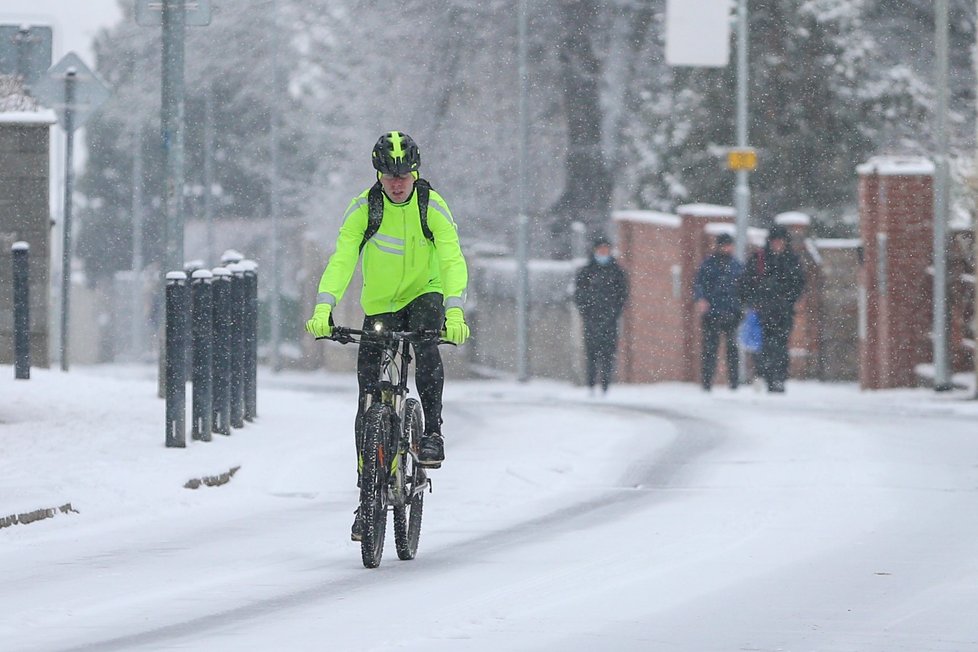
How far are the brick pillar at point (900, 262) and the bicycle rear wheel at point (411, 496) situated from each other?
679 inches

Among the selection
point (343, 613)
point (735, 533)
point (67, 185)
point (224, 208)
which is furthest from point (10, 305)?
point (224, 208)

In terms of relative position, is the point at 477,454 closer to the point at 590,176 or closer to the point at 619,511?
the point at 619,511

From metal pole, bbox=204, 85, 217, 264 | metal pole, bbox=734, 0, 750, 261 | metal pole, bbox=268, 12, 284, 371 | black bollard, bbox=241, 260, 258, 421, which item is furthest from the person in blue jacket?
metal pole, bbox=204, 85, 217, 264

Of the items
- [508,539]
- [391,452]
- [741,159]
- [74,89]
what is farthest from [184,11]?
[741,159]

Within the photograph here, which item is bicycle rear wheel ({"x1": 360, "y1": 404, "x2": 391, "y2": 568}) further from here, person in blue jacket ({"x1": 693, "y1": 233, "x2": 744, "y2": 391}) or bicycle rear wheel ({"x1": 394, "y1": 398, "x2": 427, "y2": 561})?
person in blue jacket ({"x1": 693, "y1": 233, "x2": 744, "y2": 391})

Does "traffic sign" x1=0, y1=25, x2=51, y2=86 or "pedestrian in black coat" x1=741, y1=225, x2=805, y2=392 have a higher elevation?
"traffic sign" x1=0, y1=25, x2=51, y2=86

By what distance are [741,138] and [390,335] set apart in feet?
67.5

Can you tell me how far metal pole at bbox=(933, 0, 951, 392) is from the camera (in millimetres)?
24562

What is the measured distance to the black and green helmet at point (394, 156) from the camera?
948cm

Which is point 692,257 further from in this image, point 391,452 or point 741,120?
point 391,452

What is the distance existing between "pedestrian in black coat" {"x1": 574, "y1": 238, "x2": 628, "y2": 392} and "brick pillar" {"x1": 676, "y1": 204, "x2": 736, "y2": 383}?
11.2 ft

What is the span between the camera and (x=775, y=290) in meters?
25.2

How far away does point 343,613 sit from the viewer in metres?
8.05

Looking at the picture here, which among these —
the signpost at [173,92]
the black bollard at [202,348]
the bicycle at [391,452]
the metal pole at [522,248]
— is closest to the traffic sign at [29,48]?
the signpost at [173,92]
